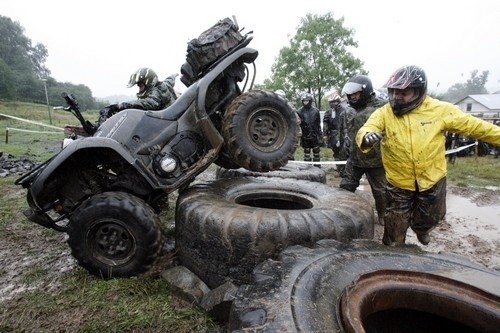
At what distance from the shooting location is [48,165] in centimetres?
312

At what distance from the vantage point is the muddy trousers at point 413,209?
115 inches

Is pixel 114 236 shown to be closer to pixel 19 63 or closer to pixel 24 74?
pixel 24 74

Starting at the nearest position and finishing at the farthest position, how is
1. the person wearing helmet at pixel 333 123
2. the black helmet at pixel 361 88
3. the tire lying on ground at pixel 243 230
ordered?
the tire lying on ground at pixel 243 230
the black helmet at pixel 361 88
the person wearing helmet at pixel 333 123

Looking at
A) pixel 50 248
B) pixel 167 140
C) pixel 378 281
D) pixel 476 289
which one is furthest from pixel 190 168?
pixel 476 289

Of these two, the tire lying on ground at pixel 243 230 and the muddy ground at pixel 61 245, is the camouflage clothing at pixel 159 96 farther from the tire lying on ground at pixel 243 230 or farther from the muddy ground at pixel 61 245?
the muddy ground at pixel 61 245

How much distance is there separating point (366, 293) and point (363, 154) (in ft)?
9.57

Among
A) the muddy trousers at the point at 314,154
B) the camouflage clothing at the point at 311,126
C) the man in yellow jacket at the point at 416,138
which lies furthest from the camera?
the muddy trousers at the point at 314,154

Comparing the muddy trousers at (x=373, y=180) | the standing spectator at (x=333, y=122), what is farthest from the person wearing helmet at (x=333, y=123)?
the muddy trousers at (x=373, y=180)

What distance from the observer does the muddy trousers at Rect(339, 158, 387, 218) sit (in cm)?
420

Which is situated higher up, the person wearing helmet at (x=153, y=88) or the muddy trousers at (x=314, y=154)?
the person wearing helmet at (x=153, y=88)

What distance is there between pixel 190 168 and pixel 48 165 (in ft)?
4.25

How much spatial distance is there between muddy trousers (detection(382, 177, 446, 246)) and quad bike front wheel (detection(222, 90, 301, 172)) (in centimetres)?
119

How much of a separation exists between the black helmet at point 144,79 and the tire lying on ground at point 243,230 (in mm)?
2150

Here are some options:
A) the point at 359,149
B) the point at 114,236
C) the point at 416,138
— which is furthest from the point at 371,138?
the point at 114,236
